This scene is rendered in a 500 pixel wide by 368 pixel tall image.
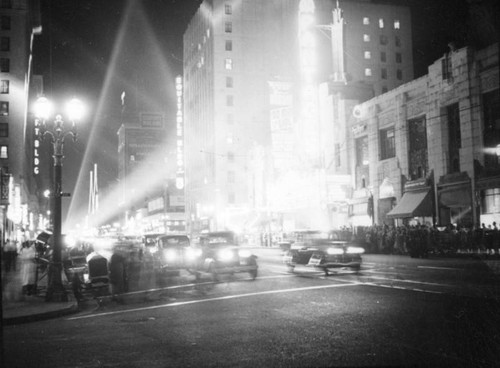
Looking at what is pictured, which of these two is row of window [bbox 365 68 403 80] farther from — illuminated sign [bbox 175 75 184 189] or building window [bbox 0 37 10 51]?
building window [bbox 0 37 10 51]

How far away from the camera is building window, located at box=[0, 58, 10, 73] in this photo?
83.9m

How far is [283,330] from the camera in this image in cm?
968

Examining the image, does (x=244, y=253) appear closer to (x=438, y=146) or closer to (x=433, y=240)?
(x=433, y=240)

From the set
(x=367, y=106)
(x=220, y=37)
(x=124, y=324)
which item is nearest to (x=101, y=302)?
(x=124, y=324)

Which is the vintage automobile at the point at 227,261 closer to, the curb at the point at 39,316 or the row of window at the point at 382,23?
the curb at the point at 39,316

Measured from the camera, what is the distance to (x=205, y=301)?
14461mm

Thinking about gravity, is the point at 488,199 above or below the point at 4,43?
below

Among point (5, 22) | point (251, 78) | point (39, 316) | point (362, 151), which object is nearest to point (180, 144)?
point (251, 78)

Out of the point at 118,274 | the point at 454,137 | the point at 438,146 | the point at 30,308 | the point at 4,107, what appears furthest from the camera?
the point at 4,107

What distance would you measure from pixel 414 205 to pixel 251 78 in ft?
186

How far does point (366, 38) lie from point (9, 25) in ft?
196

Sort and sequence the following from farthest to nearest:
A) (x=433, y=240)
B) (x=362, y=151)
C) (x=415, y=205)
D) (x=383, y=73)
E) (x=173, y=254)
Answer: (x=383, y=73) → (x=362, y=151) → (x=415, y=205) → (x=433, y=240) → (x=173, y=254)

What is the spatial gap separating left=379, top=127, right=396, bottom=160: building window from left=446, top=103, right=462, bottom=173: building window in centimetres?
712

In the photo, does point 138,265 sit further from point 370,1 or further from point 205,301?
point 370,1
